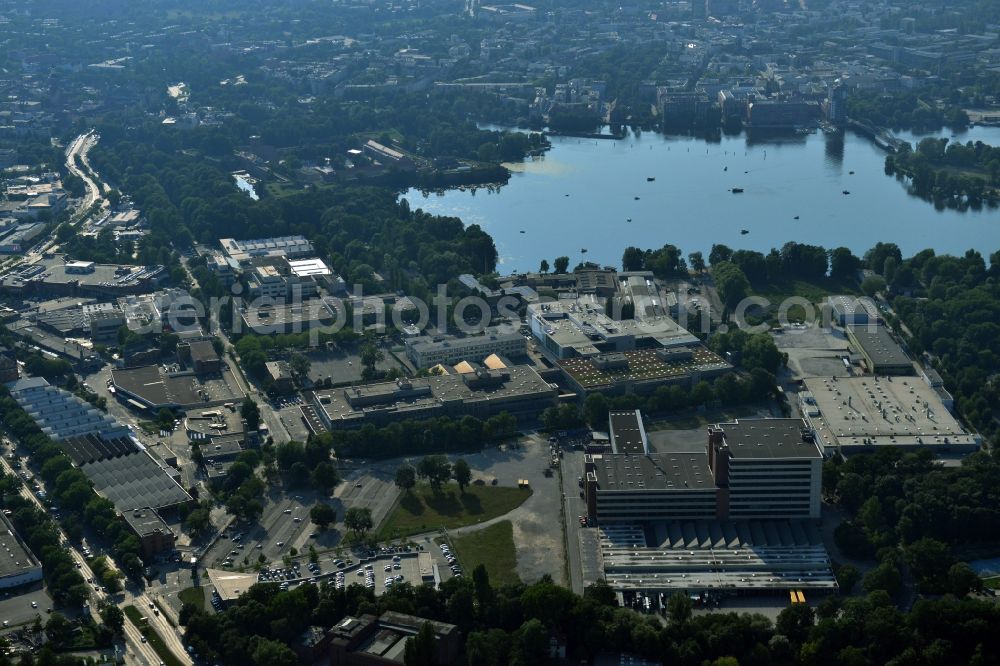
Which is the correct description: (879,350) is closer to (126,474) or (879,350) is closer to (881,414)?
(881,414)

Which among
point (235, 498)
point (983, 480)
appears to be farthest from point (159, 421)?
point (983, 480)

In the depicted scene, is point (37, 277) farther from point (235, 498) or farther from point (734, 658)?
point (734, 658)

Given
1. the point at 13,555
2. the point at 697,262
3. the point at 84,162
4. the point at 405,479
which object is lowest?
the point at 84,162

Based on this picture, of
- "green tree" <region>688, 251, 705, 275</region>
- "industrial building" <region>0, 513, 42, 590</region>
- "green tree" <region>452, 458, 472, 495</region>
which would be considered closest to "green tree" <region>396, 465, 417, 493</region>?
"green tree" <region>452, 458, 472, 495</region>

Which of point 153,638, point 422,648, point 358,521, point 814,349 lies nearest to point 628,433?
point 358,521

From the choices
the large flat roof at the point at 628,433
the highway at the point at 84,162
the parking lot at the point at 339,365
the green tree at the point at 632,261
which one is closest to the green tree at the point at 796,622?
the large flat roof at the point at 628,433
